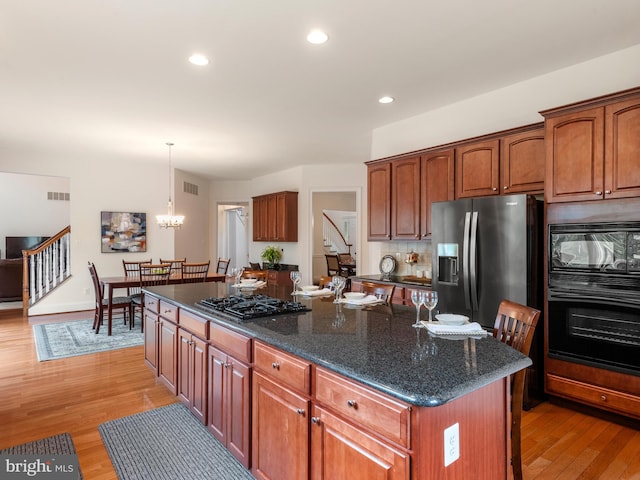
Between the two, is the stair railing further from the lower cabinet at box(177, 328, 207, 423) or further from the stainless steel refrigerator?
the stainless steel refrigerator

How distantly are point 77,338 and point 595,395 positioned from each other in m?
5.59

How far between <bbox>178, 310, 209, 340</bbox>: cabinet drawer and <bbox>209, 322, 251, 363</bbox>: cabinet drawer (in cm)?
8

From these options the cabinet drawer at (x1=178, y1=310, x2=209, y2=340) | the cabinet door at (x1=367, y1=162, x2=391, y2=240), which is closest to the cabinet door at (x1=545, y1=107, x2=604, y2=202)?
the cabinet door at (x1=367, y1=162, x2=391, y2=240)

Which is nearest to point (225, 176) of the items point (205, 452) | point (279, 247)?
point (279, 247)

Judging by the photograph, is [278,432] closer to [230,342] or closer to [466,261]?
[230,342]

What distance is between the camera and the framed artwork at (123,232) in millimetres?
7027

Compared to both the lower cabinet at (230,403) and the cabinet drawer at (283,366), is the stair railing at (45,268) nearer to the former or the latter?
the lower cabinet at (230,403)

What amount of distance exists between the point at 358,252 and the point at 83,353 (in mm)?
4671

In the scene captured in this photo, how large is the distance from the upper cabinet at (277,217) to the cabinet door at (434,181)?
358 centimetres

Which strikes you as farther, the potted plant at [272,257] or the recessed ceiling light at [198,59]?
the potted plant at [272,257]

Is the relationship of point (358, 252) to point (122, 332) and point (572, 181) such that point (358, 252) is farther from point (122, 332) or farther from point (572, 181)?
point (572, 181)

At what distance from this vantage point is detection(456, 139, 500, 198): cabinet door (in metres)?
3.50

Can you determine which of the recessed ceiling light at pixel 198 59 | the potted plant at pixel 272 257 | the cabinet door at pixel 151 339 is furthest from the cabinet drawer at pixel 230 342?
the potted plant at pixel 272 257

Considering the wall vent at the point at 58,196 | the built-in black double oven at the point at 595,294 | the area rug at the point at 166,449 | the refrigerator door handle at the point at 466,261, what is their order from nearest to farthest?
the area rug at the point at 166,449 → the built-in black double oven at the point at 595,294 → the refrigerator door handle at the point at 466,261 → the wall vent at the point at 58,196
